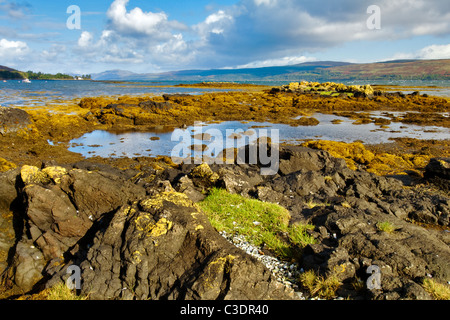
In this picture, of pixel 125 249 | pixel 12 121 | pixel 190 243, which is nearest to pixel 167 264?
pixel 190 243

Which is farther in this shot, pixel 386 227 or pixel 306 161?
pixel 306 161

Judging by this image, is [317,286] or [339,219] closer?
[317,286]

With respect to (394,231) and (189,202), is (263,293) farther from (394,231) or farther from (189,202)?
(394,231)

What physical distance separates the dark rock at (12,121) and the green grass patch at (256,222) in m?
25.9

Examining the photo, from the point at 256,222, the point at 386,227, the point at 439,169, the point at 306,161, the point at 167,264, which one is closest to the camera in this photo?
the point at 167,264

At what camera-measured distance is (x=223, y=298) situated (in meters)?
4.95

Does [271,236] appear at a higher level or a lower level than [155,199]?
lower

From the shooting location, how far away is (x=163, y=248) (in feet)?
19.8

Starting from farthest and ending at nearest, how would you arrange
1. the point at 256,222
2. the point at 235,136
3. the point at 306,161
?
1. the point at 235,136
2. the point at 306,161
3. the point at 256,222

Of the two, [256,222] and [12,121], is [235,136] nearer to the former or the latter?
[12,121]

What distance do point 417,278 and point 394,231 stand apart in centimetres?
219

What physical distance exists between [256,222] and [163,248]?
389 cm

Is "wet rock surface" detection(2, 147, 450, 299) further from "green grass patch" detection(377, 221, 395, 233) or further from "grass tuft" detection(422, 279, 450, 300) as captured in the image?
"grass tuft" detection(422, 279, 450, 300)
